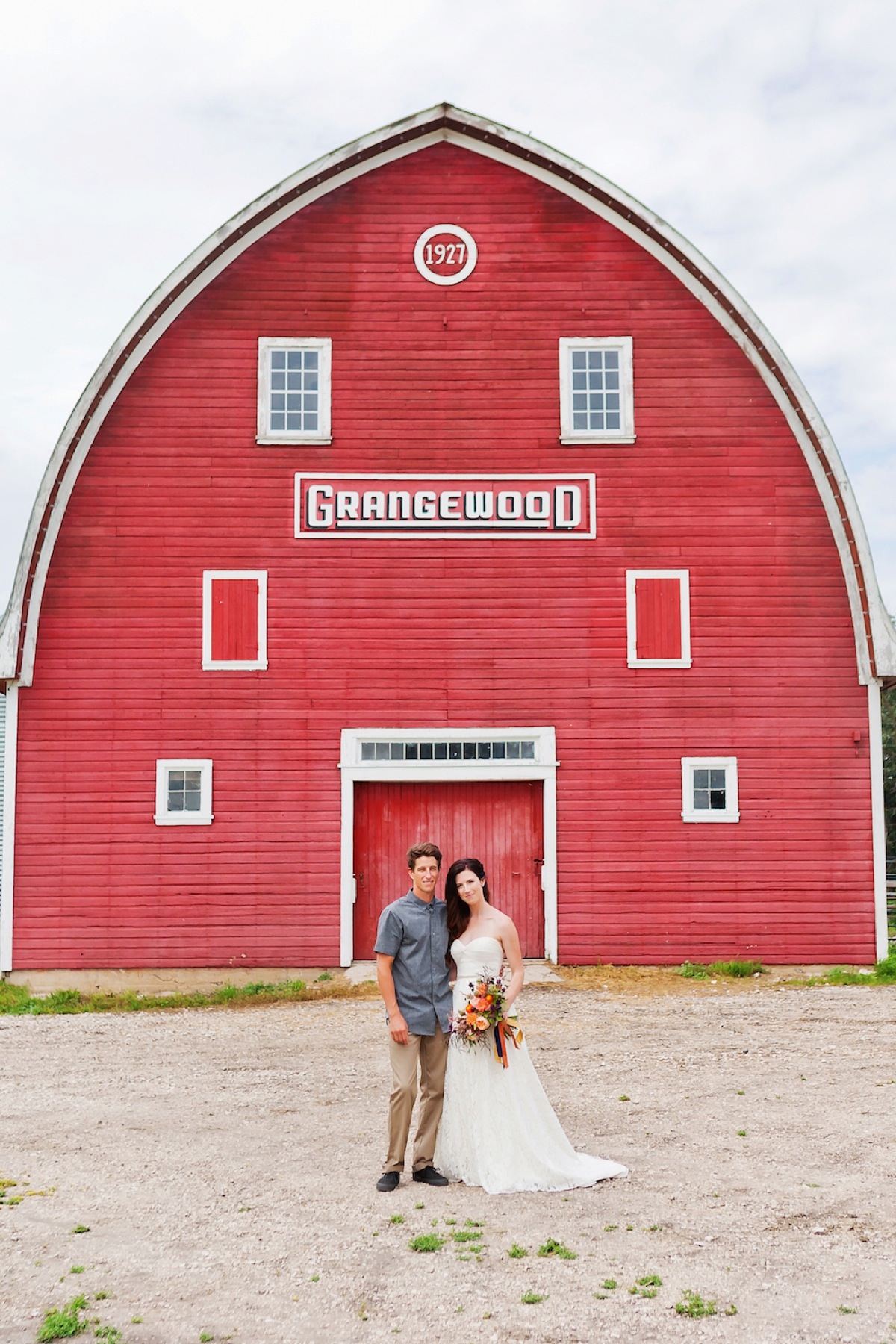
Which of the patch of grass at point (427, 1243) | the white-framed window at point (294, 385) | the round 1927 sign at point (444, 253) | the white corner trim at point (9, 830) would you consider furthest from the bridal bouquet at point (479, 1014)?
the round 1927 sign at point (444, 253)

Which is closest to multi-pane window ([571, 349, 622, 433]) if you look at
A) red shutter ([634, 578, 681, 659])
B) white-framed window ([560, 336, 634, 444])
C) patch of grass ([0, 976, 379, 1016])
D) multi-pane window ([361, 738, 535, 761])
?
white-framed window ([560, 336, 634, 444])

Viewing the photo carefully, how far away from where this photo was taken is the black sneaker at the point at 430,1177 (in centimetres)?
677

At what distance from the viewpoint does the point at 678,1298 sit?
5.25 meters

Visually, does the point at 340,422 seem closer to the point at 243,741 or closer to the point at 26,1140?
the point at 243,741

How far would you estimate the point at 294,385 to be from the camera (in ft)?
51.2

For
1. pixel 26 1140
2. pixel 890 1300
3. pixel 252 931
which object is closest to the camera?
pixel 890 1300

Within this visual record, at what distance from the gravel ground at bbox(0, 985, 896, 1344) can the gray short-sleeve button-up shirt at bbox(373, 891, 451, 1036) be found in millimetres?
927

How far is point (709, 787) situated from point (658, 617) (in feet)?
7.14

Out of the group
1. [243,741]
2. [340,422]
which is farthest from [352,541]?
[243,741]

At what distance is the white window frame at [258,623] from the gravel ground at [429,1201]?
5.02m

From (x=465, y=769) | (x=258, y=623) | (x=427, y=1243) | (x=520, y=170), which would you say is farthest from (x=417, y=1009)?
(x=520, y=170)

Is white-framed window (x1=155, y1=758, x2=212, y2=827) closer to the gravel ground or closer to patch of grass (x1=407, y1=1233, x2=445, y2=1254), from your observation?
the gravel ground

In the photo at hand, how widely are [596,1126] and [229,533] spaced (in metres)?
9.29

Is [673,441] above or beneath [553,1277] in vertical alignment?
above
